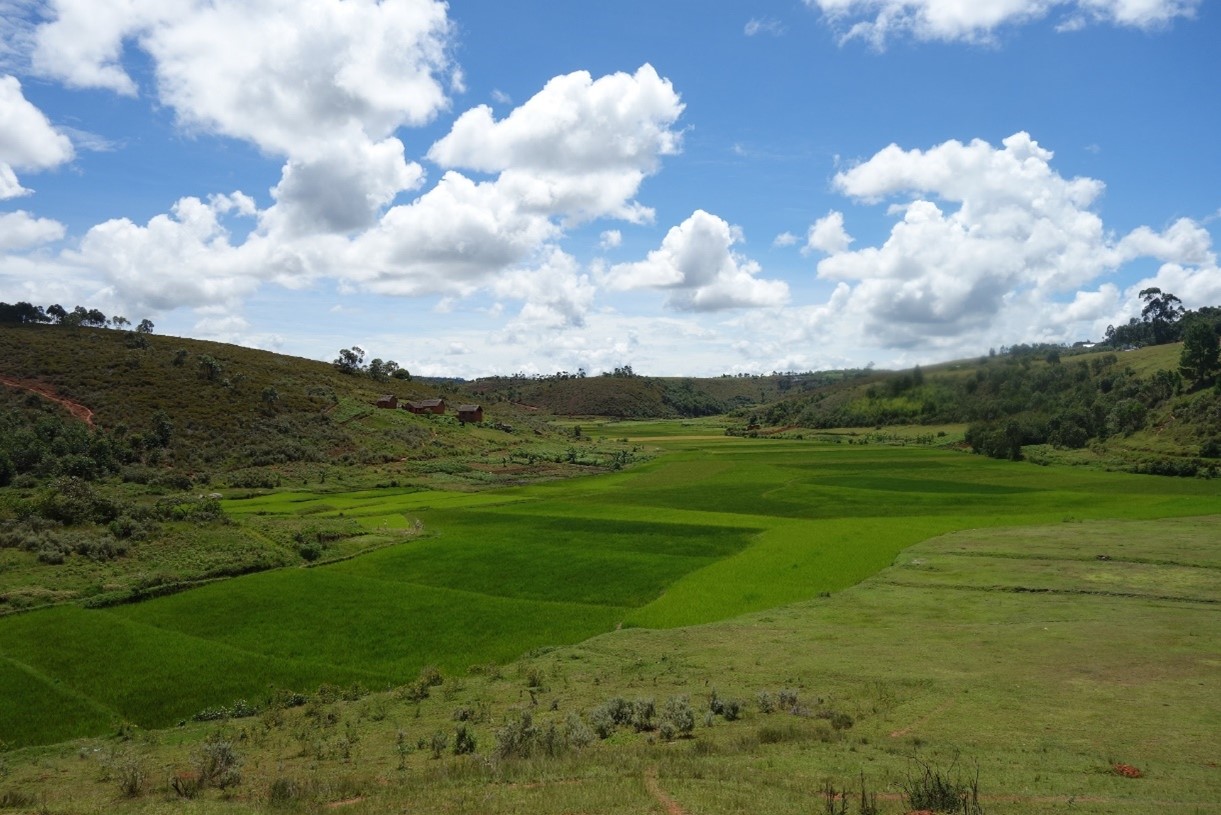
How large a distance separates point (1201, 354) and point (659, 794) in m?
127

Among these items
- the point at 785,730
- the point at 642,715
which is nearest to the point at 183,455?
the point at 642,715

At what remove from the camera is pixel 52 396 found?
3494 inches

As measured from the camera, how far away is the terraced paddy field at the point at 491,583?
27641mm

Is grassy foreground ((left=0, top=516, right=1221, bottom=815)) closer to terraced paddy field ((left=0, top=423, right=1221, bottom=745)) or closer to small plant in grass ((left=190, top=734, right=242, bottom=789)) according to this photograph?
small plant in grass ((left=190, top=734, right=242, bottom=789))

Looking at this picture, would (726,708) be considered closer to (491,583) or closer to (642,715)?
(642,715)

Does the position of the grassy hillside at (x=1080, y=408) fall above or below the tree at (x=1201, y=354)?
below

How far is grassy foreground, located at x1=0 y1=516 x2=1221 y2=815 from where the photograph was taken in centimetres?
1514

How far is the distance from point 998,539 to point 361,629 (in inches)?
1618

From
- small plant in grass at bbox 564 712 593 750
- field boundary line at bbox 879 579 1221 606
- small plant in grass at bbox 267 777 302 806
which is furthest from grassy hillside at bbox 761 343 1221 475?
small plant in grass at bbox 267 777 302 806

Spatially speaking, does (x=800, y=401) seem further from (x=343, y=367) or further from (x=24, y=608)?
(x=24, y=608)

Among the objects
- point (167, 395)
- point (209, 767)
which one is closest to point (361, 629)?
point (209, 767)

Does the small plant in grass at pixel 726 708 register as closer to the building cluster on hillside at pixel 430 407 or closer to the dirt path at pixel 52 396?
the dirt path at pixel 52 396

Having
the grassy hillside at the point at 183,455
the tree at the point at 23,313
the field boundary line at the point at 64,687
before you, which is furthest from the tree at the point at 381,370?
the field boundary line at the point at 64,687

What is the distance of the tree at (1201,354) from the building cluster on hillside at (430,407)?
374ft
